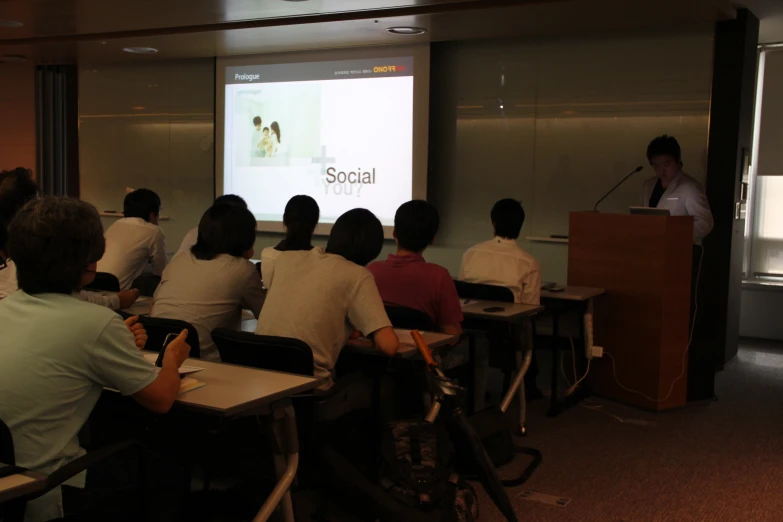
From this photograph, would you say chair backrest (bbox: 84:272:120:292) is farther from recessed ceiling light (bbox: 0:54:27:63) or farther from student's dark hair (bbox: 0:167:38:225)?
recessed ceiling light (bbox: 0:54:27:63)

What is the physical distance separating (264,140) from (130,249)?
3266mm

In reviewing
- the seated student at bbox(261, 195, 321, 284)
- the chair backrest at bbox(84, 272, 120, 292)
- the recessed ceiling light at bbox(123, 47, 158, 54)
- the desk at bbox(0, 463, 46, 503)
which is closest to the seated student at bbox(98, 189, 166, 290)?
the chair backrest at bbox(84, 272, 120, 292)

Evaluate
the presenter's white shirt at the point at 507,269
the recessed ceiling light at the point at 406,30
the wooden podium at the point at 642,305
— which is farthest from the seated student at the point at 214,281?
the recessed ceiling light at the point at 406,30

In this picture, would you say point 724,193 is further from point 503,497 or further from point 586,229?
point 503,497

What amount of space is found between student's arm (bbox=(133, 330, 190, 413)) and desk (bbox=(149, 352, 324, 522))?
79mm

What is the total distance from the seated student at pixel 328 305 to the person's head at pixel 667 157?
3.25 m

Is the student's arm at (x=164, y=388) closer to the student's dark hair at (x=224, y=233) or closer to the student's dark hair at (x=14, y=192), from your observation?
the student's dark hair at (x=224, y=233)

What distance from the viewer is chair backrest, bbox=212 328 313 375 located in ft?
8.68

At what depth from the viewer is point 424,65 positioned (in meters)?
6.94

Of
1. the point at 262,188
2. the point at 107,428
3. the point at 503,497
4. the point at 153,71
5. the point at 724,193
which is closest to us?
the point at 503,497

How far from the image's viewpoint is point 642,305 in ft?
15.5

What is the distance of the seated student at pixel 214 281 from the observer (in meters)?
3.33

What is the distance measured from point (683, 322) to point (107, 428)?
11.3ft

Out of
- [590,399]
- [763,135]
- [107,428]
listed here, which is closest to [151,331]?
[107,428]
